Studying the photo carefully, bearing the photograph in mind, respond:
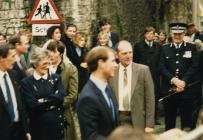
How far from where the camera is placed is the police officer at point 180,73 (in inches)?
433

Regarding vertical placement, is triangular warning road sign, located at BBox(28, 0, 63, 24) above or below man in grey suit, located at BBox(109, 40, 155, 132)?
above

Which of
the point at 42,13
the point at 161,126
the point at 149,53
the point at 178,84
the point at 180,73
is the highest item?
the point at 42,13

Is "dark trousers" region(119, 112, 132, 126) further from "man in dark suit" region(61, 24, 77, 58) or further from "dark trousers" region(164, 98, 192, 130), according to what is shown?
"man in dark suit" region(61, 24, 77, 58)

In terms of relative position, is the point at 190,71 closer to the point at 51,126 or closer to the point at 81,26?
the point at 51,126

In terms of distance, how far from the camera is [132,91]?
8219 millimetres

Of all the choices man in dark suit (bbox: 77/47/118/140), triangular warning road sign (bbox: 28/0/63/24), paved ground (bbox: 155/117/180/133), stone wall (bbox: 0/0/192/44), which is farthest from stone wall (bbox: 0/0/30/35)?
man in dark suit (bbox: 77/47/118/140)

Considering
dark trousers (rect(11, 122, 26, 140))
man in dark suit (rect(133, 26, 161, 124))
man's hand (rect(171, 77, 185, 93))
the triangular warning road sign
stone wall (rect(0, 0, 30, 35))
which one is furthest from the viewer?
stone wall (rect(0, 0, 30, 35))

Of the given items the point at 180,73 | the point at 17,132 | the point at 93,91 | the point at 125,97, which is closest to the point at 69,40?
the point at 180,73

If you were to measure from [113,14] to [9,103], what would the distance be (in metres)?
11.1

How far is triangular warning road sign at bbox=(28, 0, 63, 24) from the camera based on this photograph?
12.1 meters

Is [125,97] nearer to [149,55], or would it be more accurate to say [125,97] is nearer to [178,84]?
[178,84]

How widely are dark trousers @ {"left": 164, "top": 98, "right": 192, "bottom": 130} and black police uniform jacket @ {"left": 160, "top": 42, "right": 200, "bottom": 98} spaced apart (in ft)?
0.40

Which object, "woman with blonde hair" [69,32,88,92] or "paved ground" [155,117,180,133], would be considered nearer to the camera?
"woman with blonde hair" [69,32,88,92]

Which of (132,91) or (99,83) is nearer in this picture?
(99,83)
